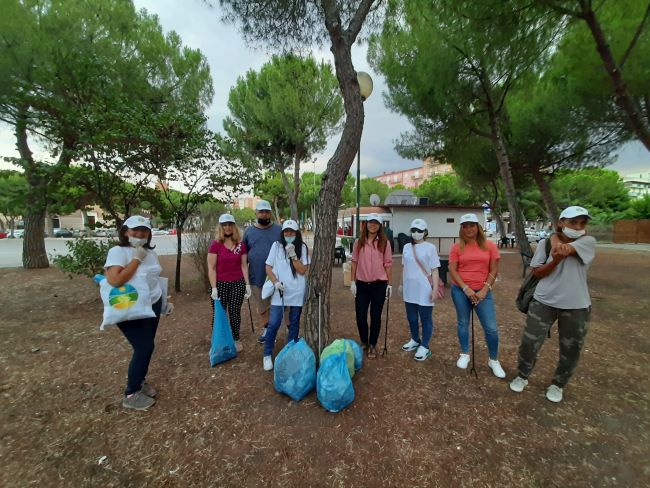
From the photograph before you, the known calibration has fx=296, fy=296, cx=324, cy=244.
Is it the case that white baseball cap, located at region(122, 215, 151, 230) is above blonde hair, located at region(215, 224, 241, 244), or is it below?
above

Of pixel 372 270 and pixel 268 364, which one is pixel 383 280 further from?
pixel 268 364

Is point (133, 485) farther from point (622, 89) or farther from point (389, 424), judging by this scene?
point (622, 89)

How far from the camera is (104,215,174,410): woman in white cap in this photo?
2.26 meters

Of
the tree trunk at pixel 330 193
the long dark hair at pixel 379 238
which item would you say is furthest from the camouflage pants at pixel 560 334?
the tree trunk at pixel 330 193

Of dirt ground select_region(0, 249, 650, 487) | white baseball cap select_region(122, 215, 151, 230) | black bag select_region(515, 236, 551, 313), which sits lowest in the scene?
dirt ground select_region(0, 249, 650, 487)

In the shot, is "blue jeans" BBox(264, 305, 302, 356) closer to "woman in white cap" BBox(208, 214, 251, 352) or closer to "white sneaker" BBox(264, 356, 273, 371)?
"white sneaker" BBox(264, 356, 273, 371)

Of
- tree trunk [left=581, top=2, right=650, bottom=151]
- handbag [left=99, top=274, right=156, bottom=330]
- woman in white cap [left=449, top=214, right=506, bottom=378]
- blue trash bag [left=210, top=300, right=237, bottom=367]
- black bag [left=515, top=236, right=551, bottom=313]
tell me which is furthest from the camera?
tree trunk [left=581, top=2, right=650, bottom=151]

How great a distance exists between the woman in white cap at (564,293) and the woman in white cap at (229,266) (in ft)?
9.44

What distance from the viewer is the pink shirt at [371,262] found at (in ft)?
10.5

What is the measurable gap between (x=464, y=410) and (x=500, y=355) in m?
1.38

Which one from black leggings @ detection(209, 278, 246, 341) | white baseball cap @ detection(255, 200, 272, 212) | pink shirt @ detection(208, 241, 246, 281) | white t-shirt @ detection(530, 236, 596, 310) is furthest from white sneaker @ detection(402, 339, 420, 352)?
white baseball cap @ detection(255, 200, 272, 212)

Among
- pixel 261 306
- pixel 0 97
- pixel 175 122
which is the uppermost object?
pixel 0 97

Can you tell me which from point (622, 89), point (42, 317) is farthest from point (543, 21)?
point (42, 317)

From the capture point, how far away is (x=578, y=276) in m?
2.41
